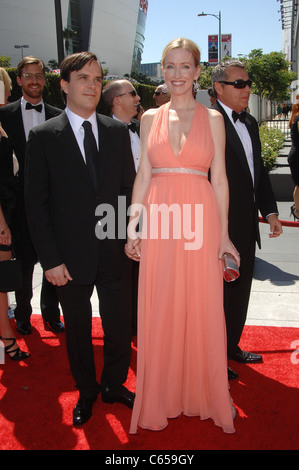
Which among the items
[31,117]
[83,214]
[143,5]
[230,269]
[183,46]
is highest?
[143,5]

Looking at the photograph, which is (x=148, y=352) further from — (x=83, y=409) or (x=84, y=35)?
(x=84, y=35)

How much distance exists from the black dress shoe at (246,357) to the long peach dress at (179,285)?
2.92 ft

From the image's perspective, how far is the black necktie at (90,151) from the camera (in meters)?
2.84

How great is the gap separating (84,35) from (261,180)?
75.1 metres

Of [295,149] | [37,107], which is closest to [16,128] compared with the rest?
[37,107]

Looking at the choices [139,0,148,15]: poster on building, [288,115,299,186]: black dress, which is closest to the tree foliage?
[288,115,299,186]: black dress

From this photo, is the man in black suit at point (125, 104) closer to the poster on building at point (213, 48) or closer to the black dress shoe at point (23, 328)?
the black dress shoe at point (23, 328)

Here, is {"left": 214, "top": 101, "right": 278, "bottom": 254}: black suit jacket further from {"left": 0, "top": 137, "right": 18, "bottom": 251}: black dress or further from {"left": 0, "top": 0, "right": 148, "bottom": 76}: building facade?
{"left": 0, "top": 0, "right": 148, "bottom": 76}: building facade

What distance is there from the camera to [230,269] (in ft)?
8.56

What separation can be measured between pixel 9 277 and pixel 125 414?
1.32 meters

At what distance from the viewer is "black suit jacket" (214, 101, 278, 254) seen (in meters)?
3.22

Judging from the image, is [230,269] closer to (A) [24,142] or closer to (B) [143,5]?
(A) [24,142]

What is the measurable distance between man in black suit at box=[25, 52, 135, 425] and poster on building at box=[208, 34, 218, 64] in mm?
39027

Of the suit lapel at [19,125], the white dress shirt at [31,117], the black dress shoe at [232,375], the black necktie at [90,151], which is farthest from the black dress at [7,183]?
the black dress shoe at [232,375]
